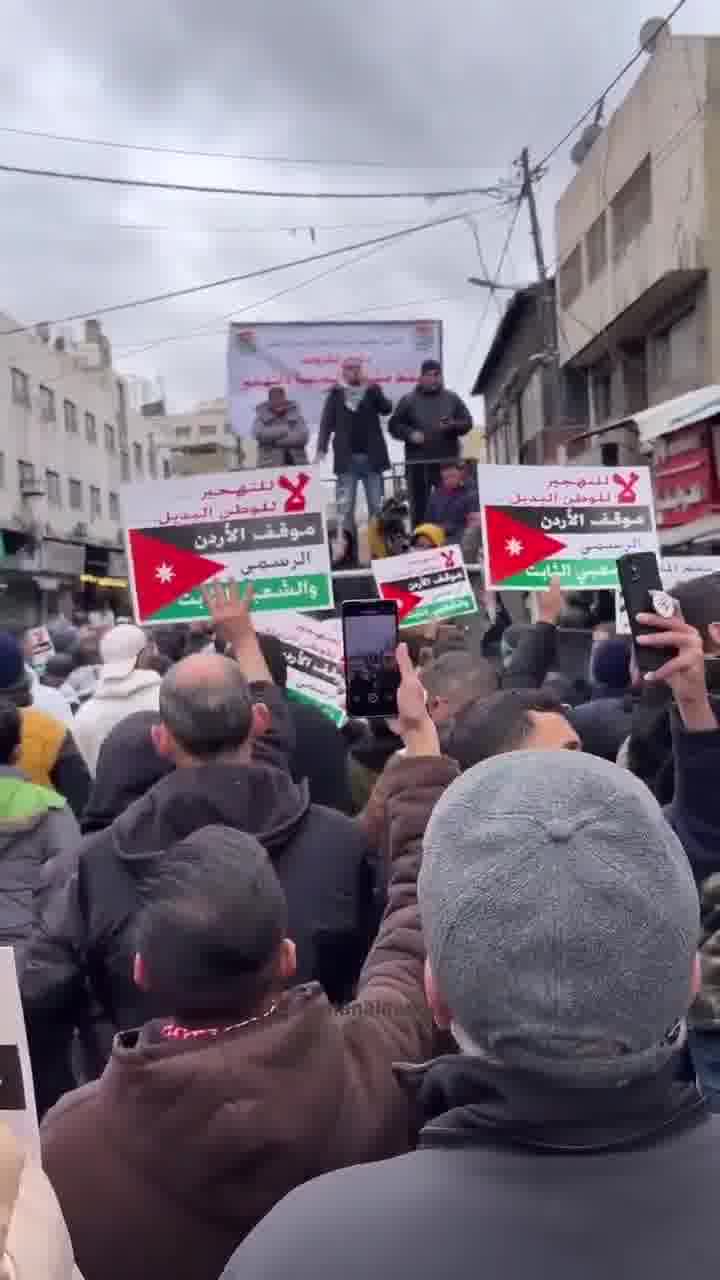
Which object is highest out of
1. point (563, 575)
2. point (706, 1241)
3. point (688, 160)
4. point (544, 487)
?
point (688, 160)

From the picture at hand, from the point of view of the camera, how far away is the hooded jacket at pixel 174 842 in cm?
283

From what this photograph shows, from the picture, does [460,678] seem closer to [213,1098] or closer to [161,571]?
[161,571]

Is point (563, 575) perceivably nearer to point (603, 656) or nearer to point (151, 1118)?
point (603, 656)

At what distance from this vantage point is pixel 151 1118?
181cm

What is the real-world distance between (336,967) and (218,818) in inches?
18.2

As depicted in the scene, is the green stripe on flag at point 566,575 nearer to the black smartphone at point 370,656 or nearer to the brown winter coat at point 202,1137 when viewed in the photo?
the black smartphone at point 370,656

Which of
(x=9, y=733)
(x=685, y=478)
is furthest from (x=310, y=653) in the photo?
(x=685, y=478)

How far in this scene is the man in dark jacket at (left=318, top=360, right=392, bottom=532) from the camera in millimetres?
13148

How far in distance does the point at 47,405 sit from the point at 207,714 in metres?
43.1

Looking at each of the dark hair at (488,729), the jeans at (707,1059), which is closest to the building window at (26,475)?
the dark hair at (488,729)

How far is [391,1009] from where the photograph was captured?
2160mm

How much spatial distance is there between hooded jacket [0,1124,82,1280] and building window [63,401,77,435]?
153 ft

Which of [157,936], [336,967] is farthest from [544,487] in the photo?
[157,936]

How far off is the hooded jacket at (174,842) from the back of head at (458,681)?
1.06m
